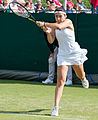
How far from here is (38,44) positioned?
12.2m

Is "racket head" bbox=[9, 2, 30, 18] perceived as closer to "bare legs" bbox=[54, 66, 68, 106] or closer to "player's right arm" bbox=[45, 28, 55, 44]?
"player's right arm" bbox=[45, 28, 55, 44]

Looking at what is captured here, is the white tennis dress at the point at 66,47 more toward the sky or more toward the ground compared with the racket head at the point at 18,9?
more toward the ground

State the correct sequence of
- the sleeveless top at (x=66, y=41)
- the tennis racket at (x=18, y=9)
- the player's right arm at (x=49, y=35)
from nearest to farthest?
the player's right arm at (x=49, y=35), the sleeveless top at (x=66, y=41), the tennis racket at (x=18, y=9)

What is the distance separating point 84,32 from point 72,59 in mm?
4845

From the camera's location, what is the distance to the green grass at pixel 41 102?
664 centimetres

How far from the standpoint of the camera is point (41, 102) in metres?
8.13

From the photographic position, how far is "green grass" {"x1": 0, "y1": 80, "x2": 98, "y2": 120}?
6.64 m

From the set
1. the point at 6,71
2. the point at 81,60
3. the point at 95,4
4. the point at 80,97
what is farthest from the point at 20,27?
the point at 81,60

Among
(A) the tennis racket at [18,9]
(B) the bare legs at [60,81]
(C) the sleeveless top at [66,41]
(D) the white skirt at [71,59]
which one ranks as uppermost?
(A) the tennis racket at [18,9]

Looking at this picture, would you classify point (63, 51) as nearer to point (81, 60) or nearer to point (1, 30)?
point (81, 60)

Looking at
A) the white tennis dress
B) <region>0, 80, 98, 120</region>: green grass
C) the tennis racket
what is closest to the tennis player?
the white tennis dress

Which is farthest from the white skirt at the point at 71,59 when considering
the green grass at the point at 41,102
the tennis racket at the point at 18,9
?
the tennis racket at the point at 18,9

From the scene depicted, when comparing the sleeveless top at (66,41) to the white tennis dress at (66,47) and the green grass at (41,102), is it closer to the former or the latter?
the white tennis dress at (66,47)

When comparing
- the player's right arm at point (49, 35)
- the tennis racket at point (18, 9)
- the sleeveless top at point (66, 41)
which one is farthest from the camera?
the tennis racket at point (18, 9)
